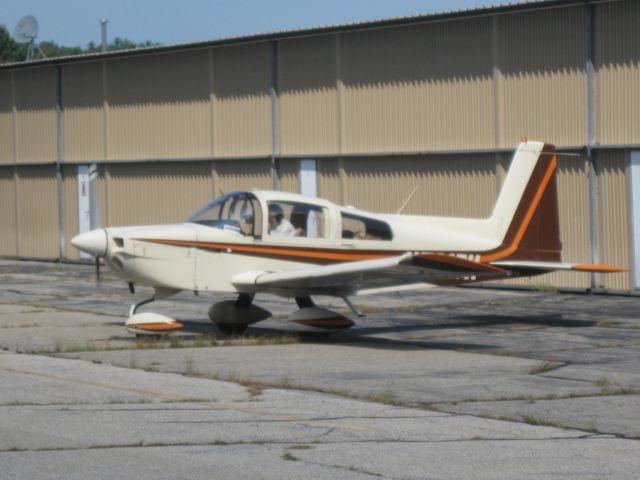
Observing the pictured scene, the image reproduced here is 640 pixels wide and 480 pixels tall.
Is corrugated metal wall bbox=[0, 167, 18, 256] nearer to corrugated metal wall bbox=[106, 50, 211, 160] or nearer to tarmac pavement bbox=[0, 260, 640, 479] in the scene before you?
corrugated metal wall bbox=[106, 50, 211, 160]

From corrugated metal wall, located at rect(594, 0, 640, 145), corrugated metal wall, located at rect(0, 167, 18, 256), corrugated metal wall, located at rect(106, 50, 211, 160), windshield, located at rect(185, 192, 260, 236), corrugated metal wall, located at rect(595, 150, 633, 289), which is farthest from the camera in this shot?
corrugated metal wall, located at rect(0, 167, 18, 256)

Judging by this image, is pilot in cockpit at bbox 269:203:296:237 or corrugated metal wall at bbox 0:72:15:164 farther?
corrugated metal wall at bbox 0:72:15:164

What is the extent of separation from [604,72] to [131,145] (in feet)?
47.3

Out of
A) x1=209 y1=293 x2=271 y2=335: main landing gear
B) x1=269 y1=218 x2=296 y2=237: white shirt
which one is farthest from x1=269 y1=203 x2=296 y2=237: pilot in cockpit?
x1=209 y1=293 x2=271 y2=335: main landing gear

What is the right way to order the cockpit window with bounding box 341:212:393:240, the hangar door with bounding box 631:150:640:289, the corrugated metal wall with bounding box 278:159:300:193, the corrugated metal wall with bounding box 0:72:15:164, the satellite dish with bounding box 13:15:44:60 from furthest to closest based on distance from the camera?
the satellite dish with bounding box 13:15:44:60
the corrugated metal wall with bounding box 0:72:15:164
the corrugated metal wall with bounding box 278:159:300:193
the hangar door with bounding box 631:150:640:289
the cockpit window with bounding box 341:212:393:240

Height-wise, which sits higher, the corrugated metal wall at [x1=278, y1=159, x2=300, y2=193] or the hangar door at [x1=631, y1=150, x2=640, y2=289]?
the corrugated metal wall at [x1=278, y1=159, x2=300, y2=193]

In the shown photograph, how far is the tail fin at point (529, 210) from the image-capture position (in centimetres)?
1803

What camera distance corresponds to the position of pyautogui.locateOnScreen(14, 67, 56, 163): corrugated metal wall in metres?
35.8

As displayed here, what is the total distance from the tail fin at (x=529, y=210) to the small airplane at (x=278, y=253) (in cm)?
47

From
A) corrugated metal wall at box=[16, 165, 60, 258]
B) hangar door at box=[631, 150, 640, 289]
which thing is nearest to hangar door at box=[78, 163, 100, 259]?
corrugated metal wall at box=[16, 165, 60, 258]

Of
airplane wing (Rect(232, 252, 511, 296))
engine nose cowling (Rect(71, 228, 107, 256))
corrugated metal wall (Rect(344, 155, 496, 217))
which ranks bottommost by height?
airplane wing (Rect(232, 252, 511, 296))

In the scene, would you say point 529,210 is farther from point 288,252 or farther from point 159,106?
point 159,106

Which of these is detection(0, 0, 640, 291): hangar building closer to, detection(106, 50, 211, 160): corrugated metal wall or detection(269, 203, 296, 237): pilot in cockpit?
detection(106, 50, 211, 160): corrugated metal wall

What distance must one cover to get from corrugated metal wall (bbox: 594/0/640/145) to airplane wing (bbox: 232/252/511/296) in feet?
22.0
